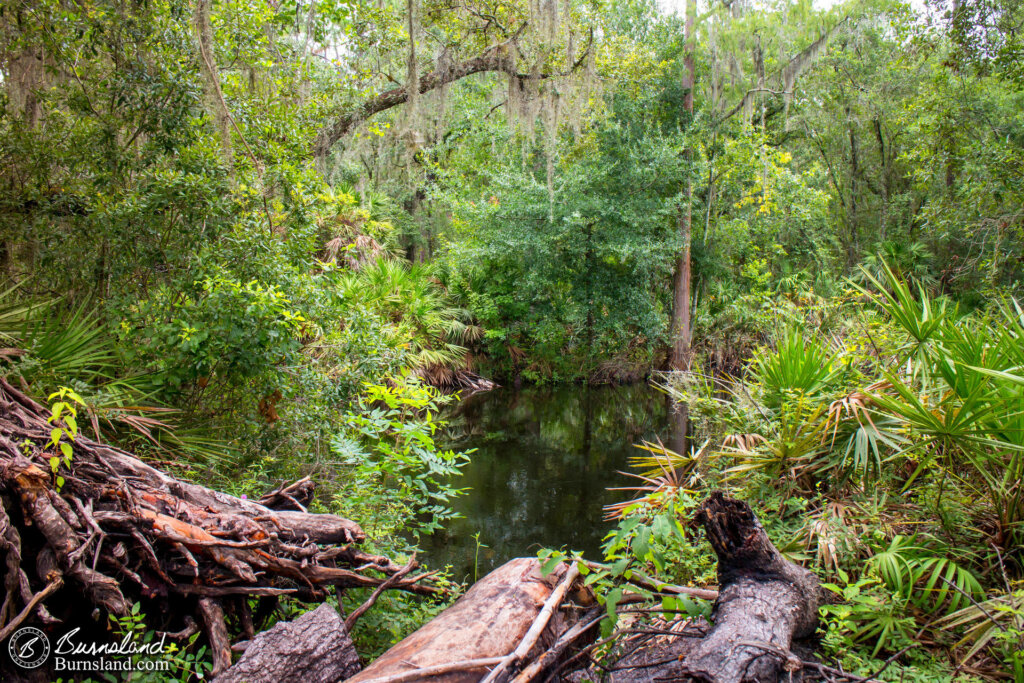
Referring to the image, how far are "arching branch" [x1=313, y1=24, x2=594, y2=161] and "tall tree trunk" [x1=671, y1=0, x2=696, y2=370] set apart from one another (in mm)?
7825

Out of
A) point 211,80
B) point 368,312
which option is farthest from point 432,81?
point 368,312

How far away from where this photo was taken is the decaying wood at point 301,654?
2193mm

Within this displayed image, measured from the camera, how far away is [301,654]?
7.52ft

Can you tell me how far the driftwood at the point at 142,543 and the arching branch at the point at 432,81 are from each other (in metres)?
6.58

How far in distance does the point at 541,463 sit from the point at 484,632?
21.6 ft

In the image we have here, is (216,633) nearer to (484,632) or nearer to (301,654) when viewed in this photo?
(301,654)

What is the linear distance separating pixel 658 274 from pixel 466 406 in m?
6.27

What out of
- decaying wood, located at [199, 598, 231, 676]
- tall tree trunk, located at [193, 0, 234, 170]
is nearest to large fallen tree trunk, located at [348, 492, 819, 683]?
decaying wood, located at [199, 598, 231, 676]

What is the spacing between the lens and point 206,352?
14.4 ft

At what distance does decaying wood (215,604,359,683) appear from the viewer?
7.20ft
